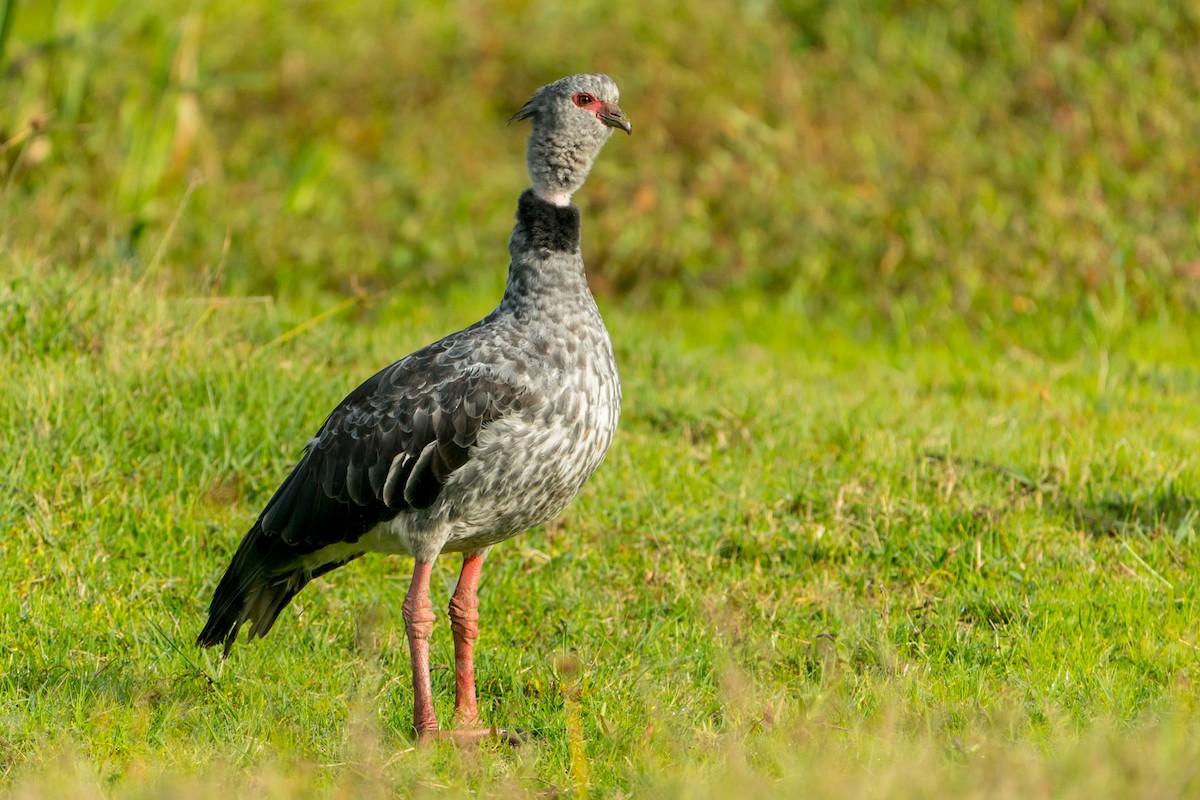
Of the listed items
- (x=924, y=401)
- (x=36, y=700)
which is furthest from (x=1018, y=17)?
(x=36, y=700)

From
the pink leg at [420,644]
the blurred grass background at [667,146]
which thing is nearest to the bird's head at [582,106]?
the pink leg at [420,644]

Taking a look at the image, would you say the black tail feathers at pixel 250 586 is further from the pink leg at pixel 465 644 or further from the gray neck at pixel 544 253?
the gray neck at pixel 544 253

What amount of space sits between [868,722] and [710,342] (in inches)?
208

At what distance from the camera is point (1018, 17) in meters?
12.3

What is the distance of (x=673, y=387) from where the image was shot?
7.78m

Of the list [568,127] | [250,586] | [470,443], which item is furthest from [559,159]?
[250,586]

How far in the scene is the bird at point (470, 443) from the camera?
4.67m

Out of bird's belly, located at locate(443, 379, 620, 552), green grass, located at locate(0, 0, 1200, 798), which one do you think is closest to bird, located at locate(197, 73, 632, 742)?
bird's belly, located at locate(443, 379, 620, 552)

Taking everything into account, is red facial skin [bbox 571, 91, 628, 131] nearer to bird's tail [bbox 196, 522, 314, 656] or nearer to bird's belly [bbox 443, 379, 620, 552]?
bird's belly [bbox 443, 379, 620, 552]

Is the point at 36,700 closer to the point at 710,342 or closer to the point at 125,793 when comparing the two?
the point at 125,793

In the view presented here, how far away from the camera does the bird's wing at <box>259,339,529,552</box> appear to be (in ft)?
15.4

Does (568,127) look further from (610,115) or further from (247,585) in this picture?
(247,585)

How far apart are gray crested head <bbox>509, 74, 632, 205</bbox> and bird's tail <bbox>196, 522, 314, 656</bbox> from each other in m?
1.54

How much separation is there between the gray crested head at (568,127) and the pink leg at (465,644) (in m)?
1.36
